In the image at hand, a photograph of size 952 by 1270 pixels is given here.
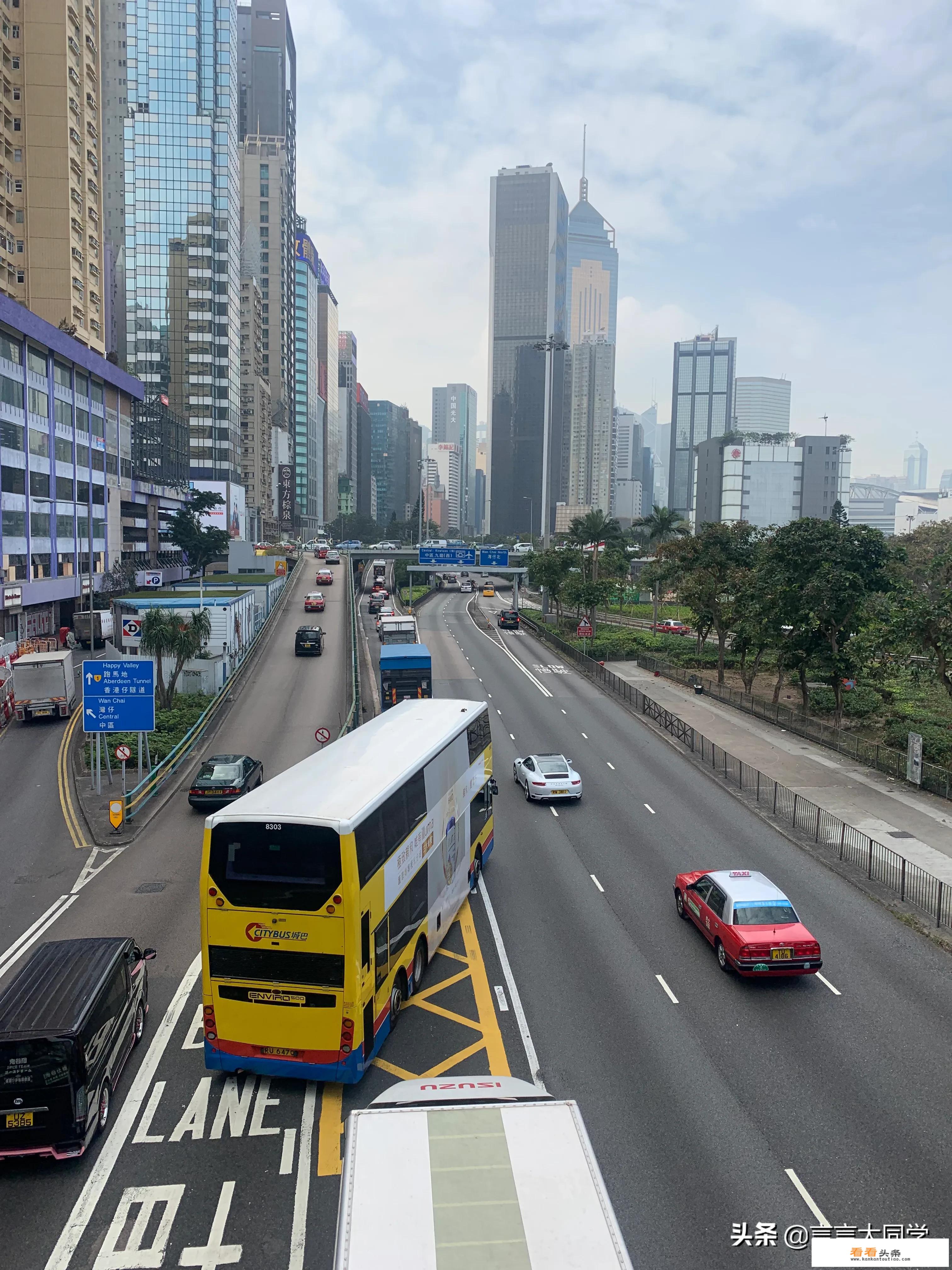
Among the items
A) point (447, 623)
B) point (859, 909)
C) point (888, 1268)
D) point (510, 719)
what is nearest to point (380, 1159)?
point (888, 1268)

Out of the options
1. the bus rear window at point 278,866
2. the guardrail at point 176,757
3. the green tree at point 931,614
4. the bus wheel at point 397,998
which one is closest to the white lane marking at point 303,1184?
the bus wheel at point 397,998

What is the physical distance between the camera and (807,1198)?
9570 millimetres

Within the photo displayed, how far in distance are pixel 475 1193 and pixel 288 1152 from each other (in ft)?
16.5

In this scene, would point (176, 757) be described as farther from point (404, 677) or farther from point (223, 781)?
point (404, 677)

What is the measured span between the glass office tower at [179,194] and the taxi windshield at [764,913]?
12376cm

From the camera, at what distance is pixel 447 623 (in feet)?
275

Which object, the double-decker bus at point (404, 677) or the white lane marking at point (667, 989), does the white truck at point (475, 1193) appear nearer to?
the white lane marking at point (667, 989)

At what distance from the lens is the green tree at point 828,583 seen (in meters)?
35.4

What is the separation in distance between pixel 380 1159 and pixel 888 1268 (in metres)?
5.79

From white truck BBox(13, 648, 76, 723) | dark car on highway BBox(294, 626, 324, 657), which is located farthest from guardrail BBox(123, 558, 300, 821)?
white truck BBox(13, 648, 76, 723)

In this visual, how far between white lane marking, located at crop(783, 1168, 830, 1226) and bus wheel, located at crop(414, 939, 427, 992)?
598 centimetres

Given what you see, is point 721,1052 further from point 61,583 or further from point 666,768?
point 61,583

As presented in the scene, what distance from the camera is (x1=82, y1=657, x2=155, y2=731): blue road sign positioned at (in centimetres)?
2570

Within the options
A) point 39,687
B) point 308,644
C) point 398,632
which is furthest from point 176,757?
point 308,644
